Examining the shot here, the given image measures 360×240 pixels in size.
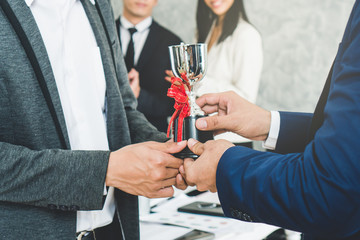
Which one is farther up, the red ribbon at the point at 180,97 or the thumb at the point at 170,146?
the red ribbon at the point at 180,97

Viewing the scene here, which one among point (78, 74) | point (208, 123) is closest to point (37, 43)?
point (78, 74)

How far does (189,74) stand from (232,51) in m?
1.25

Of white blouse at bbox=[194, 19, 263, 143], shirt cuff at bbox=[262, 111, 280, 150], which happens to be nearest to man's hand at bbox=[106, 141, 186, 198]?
shirt cuff at bbox=[262, 111, 280, 150]

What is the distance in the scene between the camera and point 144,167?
3.60ft

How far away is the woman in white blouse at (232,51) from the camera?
2.40 m

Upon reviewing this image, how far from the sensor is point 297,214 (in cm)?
83

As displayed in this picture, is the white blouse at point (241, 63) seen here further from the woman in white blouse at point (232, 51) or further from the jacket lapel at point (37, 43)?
the jacket lapel at point (37, 43)

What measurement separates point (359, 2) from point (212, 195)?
1491mm

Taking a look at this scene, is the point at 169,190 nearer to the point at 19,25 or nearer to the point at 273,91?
the point at 19,25

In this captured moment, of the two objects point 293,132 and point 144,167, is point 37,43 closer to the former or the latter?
point 144,167

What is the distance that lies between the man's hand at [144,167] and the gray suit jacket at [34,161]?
40 mm

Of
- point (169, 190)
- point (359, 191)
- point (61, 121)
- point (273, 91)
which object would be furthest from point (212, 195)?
point (359, 191)

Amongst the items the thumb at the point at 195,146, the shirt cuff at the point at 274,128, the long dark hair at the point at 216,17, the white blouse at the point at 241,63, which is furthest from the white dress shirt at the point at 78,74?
the long dark hair at the point at 216,17

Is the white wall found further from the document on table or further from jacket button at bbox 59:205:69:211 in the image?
jacket button at bbox 59:205:69:211
